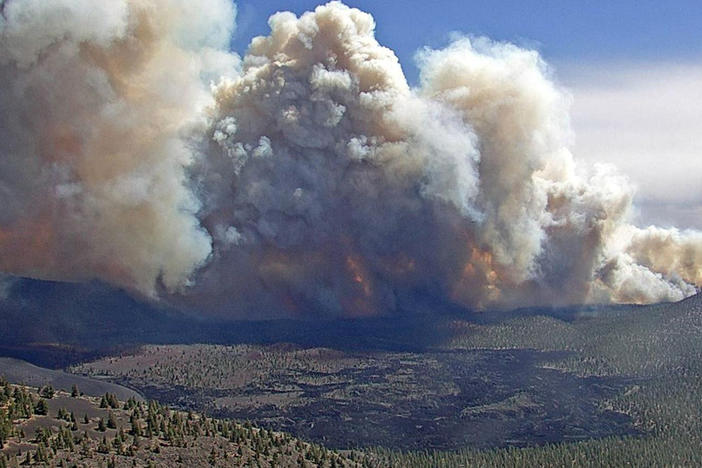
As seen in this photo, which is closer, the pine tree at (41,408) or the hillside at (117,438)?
the hillside at (117,438)

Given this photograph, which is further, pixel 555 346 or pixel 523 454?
pixel 555 346

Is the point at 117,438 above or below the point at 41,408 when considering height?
below

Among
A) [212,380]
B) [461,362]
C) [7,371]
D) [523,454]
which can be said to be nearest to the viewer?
[523,454]

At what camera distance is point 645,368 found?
11181cm

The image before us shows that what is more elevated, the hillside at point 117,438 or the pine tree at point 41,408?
the pine tree at point 41,408

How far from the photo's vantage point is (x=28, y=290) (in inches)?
5266

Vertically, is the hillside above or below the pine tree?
below

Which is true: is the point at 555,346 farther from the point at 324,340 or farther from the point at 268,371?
the point at 268,371

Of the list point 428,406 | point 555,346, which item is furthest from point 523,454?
point 555,346

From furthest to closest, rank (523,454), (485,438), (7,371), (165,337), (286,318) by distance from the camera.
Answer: (286,318)
(165,337)
(7,371)
(485,438)
(523,454)

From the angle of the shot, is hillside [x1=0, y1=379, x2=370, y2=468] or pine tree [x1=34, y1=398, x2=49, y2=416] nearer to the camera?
hillside [x1=0, y1=379, x2=370, y2=468]

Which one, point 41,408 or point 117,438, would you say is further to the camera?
point 41,408

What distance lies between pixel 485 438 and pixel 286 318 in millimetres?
64503

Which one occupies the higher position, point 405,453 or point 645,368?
point 645,368
